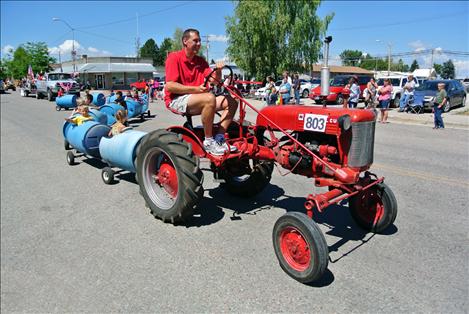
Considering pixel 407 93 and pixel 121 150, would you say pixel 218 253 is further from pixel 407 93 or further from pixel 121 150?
pixel 407 93

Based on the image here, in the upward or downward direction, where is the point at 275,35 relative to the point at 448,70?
downward

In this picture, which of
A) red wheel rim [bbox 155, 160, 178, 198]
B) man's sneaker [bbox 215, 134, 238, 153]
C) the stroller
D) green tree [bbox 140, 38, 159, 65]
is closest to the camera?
man's sneaker [bbox 215, 134, 238, 153]

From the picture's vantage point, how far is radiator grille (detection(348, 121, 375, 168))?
12.2 feet

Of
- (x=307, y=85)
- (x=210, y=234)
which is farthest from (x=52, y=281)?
(x=307, y=85)

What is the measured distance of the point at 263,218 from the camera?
4.88 m

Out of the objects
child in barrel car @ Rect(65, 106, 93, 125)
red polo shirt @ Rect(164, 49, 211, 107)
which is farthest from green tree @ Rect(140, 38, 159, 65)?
red polo shirt @ Rect(164, 49, 211, 107)

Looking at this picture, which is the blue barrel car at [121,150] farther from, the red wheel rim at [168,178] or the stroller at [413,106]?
the stroller at [413,106]

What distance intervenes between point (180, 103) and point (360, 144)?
210 centimetres

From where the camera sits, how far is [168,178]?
4.86m

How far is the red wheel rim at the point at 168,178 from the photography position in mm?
4820

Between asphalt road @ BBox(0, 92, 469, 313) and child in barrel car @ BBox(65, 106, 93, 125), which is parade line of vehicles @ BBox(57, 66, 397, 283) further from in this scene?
child in barrel car @ BBox(65, 106, 93, 125)

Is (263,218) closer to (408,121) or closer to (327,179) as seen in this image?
(327,179)

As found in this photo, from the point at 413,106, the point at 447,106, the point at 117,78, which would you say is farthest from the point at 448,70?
the point at 413,106

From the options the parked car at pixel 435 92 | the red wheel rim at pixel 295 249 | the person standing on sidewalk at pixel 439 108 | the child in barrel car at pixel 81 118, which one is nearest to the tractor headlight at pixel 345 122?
the red wheel rim at pixel 295 249
